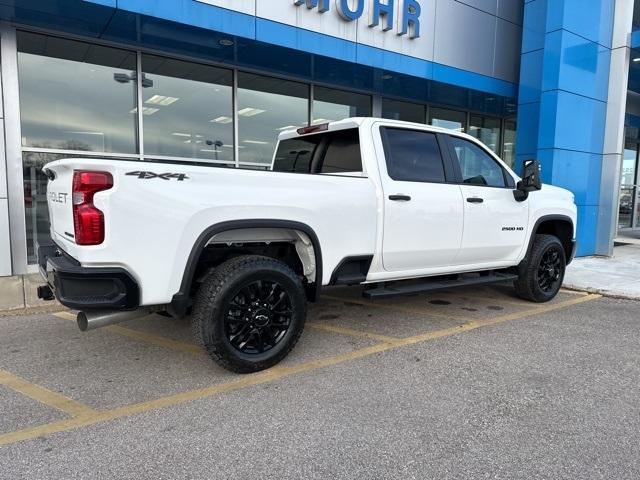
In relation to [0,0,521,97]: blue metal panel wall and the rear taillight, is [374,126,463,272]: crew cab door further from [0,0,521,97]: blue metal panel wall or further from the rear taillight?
[0,0,521,97]: blue metal panel wall

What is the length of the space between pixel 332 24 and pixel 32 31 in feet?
15.2

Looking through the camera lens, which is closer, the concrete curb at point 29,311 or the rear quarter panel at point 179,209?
the rear quarter panel at point 179,209

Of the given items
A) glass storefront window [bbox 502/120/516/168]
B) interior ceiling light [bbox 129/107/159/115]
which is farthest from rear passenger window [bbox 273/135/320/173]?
glass storefront window [bbox 502/120/516/168]

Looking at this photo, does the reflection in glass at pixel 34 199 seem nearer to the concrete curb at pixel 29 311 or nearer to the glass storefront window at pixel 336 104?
the concrete curb at pixel 29 311

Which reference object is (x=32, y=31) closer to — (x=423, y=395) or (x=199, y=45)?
(x=199, y=45)

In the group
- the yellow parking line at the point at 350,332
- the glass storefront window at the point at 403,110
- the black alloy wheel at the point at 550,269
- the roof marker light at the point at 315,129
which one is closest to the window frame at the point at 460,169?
the black alloy wheel at the point at 550,269

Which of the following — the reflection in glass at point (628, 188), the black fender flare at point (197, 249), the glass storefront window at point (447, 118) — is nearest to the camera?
the black fender flare at point (197, 249)

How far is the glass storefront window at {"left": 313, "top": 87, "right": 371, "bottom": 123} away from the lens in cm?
1029

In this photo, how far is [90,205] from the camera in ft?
9.96

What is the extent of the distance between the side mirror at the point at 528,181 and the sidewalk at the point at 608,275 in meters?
2.67

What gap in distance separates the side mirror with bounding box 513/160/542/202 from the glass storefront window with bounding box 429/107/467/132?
6885 millimetres

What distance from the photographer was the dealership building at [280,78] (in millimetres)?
7129

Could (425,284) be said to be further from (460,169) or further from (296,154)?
(296,154)

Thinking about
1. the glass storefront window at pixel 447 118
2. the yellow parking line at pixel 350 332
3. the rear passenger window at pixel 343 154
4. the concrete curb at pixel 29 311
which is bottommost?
the concrete curb at pixel 29 311
